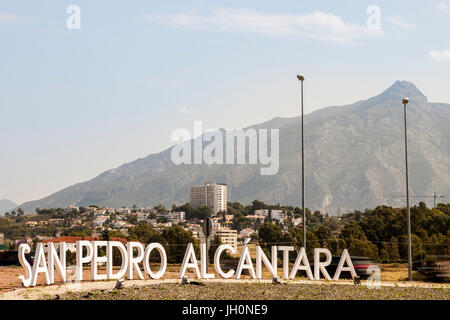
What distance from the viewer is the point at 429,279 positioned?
3238 cm

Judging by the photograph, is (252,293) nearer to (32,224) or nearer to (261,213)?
(32,224)

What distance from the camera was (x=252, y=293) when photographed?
21.1m

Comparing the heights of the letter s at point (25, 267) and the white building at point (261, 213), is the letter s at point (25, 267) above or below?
above

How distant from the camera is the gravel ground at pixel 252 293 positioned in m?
20.1

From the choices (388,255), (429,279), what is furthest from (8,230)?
(429,279)

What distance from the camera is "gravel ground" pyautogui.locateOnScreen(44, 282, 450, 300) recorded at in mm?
20141

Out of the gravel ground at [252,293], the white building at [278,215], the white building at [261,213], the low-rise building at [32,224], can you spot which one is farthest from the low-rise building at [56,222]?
the gravel ground at [252,293]

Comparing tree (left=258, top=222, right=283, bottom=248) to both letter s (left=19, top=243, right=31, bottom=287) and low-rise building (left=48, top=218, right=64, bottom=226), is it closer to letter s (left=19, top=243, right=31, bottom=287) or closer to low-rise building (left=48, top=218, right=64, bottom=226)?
letter s (left=19, top=243, right=31, bottom=287)

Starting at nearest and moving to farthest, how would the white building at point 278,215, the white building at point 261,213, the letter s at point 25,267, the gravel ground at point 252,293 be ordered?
the gravel ground at point 252,293 < the letter s at point 25,267 < the white building at point 261,213 < the white building at point 278,215

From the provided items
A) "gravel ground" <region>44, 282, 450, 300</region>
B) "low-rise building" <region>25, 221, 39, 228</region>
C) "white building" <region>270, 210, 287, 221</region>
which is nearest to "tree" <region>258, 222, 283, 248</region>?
"gravel ground" <region>44, 282, 450, 300</region>

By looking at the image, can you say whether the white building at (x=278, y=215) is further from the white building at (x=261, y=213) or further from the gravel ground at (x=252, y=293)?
the gravel ground at (x=252, y=293)

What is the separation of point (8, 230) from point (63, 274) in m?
143

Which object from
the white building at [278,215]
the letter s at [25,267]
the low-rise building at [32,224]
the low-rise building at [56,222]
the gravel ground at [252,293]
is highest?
the letter s at [25,267]

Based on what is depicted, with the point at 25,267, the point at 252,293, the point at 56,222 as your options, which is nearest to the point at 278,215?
the point at 56,222
